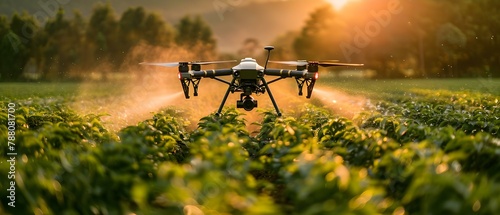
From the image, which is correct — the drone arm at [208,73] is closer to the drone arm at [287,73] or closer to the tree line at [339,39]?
the drone arm at [287,73]

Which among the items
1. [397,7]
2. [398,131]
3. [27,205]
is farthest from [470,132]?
[397,7]

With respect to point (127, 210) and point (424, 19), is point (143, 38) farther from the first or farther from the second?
point (127, 210)

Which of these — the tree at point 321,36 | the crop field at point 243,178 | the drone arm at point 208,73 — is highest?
the tree at point 321,36

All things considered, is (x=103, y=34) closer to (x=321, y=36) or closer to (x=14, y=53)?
(x=14, y=53)

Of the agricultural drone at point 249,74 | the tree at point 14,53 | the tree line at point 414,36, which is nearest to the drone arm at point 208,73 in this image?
the agricultural drone at point 249,74

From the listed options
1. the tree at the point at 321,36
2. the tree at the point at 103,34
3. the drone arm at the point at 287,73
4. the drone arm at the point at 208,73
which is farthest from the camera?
the tree at the point at 103,34

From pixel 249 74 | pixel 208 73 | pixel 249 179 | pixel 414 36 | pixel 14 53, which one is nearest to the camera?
pixel 249 179

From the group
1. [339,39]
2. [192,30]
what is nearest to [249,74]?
[339,39]
